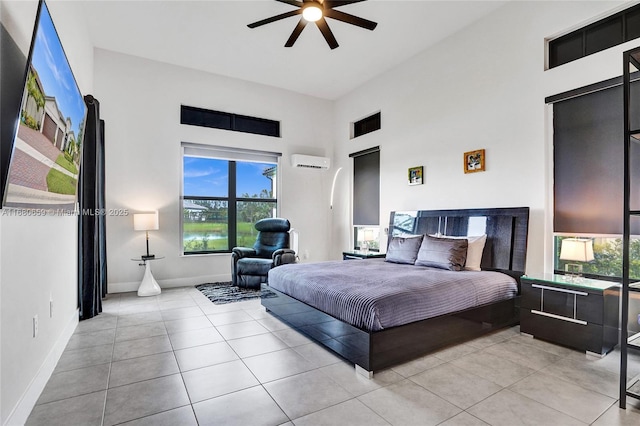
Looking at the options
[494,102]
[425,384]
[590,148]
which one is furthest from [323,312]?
[494,102]

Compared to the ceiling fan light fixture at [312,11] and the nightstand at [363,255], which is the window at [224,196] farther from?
the ceiling fan light fixture at [312,11]

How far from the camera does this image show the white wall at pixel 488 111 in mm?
3531

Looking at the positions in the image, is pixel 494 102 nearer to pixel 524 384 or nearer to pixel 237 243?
pixel 524 384

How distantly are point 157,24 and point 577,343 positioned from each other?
5879 millimetres

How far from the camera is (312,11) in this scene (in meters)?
3.22

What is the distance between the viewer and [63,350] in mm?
2867

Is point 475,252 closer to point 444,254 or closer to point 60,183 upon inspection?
point 444,254

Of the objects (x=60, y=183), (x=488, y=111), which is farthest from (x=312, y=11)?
(x=60, y=183)

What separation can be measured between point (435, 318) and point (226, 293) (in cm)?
327

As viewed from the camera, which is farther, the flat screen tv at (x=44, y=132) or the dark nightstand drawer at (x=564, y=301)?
the dark nightstand drawer at (x=564, y=301)

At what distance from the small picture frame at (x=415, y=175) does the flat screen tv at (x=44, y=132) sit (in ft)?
13.8

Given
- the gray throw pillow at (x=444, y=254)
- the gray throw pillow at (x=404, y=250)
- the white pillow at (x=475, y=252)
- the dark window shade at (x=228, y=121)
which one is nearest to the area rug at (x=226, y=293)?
the gray throw pillow at (x=404, y=250)

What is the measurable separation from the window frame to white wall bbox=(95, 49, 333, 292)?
77 mm

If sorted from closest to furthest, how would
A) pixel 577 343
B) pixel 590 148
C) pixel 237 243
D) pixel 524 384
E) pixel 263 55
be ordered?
pixel 524 384 < pixel 577 343 < pixel 590 148 < pixel 263 55 < pixel 237 243
